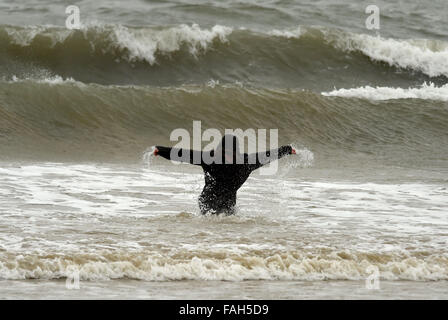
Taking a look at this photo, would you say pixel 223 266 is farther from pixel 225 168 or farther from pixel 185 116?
pixel 185 116

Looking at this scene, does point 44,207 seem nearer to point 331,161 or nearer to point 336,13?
point 331,161

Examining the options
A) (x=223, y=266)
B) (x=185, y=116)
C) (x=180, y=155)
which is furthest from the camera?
(x=185, y=116)

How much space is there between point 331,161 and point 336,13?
11.5 m

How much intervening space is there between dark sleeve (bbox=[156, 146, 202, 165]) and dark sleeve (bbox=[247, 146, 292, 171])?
63 cm

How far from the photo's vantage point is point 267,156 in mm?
9539

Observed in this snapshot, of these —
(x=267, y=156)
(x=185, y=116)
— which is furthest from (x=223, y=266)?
(x=185, y=116)

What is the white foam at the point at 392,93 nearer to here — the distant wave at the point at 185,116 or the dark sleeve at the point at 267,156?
the distant wave at the point at 185,116

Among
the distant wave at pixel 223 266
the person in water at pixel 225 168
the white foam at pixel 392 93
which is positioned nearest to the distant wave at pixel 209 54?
the white foam at pixel 392 93

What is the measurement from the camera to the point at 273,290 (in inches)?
292

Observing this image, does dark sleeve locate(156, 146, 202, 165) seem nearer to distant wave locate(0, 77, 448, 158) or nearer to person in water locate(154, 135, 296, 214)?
person in water locate(154, 135, 296, 214)

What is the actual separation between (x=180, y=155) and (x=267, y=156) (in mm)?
999

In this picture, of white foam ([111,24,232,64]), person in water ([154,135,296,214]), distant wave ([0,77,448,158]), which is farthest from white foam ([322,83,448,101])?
person in water ([154,135,296,214])

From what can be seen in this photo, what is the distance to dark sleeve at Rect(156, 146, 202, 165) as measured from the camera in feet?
29.4
